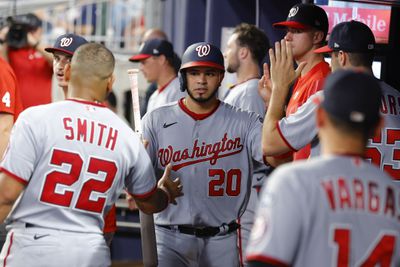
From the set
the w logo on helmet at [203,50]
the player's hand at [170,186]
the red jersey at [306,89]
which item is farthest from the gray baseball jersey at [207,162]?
the player's hand at [170,186]

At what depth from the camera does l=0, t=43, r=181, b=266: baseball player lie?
467 cm

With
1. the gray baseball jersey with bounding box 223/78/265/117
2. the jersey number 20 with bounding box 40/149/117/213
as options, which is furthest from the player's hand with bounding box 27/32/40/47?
the jersey number 20 with bounding box 40/149/117/213

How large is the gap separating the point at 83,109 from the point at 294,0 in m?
4.55

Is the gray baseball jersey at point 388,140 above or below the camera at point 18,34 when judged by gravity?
below

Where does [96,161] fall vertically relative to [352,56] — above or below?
below

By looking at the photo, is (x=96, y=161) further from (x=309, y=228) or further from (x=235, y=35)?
(x=235, y=35)

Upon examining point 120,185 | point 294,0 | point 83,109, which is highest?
point 294,0

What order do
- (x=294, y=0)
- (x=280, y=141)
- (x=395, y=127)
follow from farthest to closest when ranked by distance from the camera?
(x=294, y=0) → (x=395, y=127) → (x=280, y=141)

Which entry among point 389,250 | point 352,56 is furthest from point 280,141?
point 389,250

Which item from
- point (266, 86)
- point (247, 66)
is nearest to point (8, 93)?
point (266, 86)

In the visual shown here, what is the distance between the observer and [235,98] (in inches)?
301

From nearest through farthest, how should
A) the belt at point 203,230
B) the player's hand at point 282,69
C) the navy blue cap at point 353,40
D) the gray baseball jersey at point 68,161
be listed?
the gray baseball jersey at point 68,161 → the player's hand at point 282,69 → the navy blue cap at point 353,40 → the belt at point 203,230

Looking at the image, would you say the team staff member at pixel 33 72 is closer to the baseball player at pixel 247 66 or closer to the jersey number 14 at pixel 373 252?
the baseball player at pixel 247 66

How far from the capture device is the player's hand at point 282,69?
544 cm
